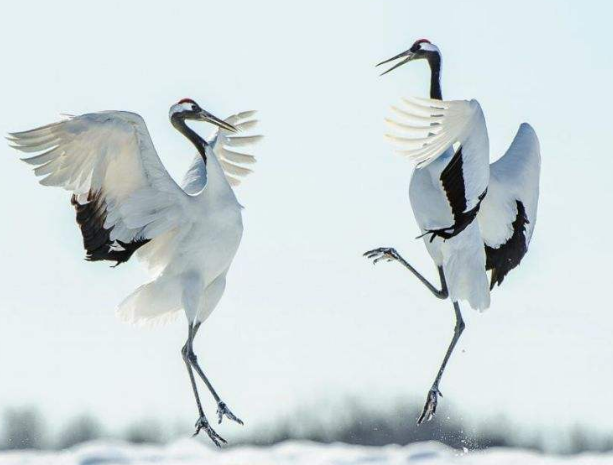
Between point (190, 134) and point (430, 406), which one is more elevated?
point (190, 134)

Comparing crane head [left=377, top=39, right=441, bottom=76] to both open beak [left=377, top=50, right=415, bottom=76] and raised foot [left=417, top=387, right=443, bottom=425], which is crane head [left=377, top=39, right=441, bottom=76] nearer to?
open beak [left=377, top=50, right=415, bottom=76]

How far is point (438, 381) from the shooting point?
16.4 metres

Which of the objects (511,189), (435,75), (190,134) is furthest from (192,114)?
(511,189)

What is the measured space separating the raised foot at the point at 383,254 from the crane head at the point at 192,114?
1632mm

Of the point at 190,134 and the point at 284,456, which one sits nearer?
the point at 284,456

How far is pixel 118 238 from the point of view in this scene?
16344 mm

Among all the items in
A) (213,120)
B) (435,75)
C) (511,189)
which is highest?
(435,75)

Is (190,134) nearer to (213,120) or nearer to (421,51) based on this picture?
(213,120)

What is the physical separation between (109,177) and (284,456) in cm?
270

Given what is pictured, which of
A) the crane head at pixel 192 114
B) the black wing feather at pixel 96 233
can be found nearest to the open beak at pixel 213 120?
the crane head at pixel 192 114

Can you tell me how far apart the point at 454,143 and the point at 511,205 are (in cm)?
116

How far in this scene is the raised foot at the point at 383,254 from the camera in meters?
16.8

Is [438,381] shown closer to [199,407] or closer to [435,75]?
[199,407]

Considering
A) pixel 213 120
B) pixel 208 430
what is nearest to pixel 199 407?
pixel 208 430
